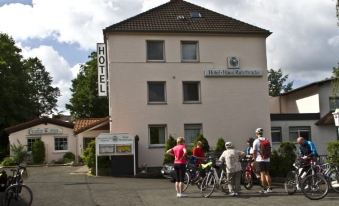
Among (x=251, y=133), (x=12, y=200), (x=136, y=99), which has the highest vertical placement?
(x=136, y=99)

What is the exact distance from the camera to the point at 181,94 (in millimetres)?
31203

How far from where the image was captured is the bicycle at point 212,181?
1633cm

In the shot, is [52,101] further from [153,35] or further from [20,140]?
[153,35]

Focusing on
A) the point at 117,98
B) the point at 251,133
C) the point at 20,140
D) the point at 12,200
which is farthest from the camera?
the point at 20,140

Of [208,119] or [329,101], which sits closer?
[208,119]

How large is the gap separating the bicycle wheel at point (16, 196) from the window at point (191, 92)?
1853 centimetres

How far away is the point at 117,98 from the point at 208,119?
5.33 m

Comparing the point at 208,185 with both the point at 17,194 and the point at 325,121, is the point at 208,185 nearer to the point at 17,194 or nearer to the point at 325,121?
the point at 17,194

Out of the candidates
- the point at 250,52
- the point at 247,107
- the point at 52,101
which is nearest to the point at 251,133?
the point at 247,107

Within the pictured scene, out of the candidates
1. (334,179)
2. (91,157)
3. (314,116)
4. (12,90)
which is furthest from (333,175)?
(12,90)

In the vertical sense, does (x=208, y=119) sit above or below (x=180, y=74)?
below

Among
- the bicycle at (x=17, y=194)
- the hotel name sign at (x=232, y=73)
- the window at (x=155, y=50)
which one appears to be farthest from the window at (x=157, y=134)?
the bicycle at (x=17, y=194)

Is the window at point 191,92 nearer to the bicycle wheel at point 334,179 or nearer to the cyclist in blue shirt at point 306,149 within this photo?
the cyclist in blue shirt at point 306,149

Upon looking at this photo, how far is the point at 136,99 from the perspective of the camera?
30.5m
